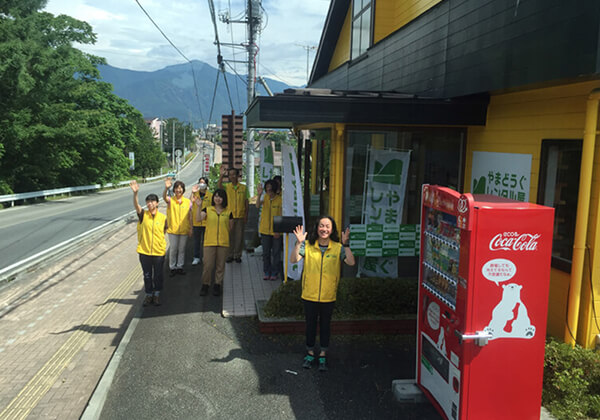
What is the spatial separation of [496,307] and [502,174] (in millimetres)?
3499

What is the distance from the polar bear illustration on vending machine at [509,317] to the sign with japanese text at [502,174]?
2.77 m

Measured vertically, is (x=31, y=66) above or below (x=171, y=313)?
above

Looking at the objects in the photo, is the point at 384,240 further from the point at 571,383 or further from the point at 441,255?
the point at 571,383

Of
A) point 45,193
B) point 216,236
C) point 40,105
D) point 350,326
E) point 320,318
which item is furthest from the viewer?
point 45,193

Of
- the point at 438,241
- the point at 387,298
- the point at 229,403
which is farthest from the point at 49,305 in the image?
the point at 438,241

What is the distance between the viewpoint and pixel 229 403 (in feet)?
16.4

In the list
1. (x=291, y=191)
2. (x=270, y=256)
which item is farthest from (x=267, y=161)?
(x=291, y=191)

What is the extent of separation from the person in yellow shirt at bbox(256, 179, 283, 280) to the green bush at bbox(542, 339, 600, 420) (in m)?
5.24

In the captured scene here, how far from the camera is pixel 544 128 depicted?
613 centimetres

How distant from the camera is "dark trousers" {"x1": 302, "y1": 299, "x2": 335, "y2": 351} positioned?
5.50 m

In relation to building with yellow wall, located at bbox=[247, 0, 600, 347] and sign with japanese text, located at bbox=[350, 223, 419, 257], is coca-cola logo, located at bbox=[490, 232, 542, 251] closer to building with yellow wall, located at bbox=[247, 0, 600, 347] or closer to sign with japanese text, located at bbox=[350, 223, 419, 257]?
building with yellow wall, located at bbox=[247, 0, 600, 347]

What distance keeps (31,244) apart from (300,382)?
12091mm

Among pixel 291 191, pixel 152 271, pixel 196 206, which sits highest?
pixel 291 191

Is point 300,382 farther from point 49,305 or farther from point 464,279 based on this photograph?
point 49,305
